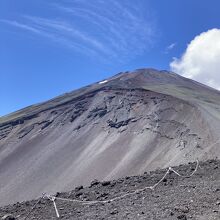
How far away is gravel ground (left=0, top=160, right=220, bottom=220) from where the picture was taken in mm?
10102

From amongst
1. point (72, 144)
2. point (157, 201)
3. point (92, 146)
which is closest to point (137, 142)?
point (92, 146)

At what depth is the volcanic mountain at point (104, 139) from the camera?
1426 inches

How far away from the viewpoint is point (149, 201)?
37.8 ft

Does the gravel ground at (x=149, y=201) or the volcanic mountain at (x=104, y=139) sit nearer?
the gravel ground at (x=149, y=201)

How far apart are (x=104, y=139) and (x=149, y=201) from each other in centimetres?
3453

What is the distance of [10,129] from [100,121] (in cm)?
1976

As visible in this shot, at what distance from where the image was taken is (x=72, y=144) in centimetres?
4894

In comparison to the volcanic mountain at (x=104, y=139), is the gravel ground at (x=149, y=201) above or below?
below

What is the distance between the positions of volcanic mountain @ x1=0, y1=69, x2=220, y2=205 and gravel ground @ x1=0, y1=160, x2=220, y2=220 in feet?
54.4

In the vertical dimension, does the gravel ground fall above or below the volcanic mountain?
below

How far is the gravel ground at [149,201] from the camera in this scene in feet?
33.1

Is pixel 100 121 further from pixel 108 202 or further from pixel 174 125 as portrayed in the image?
pixel 108 202

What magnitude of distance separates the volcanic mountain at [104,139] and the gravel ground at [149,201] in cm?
1657

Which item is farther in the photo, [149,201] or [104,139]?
[104,139]
